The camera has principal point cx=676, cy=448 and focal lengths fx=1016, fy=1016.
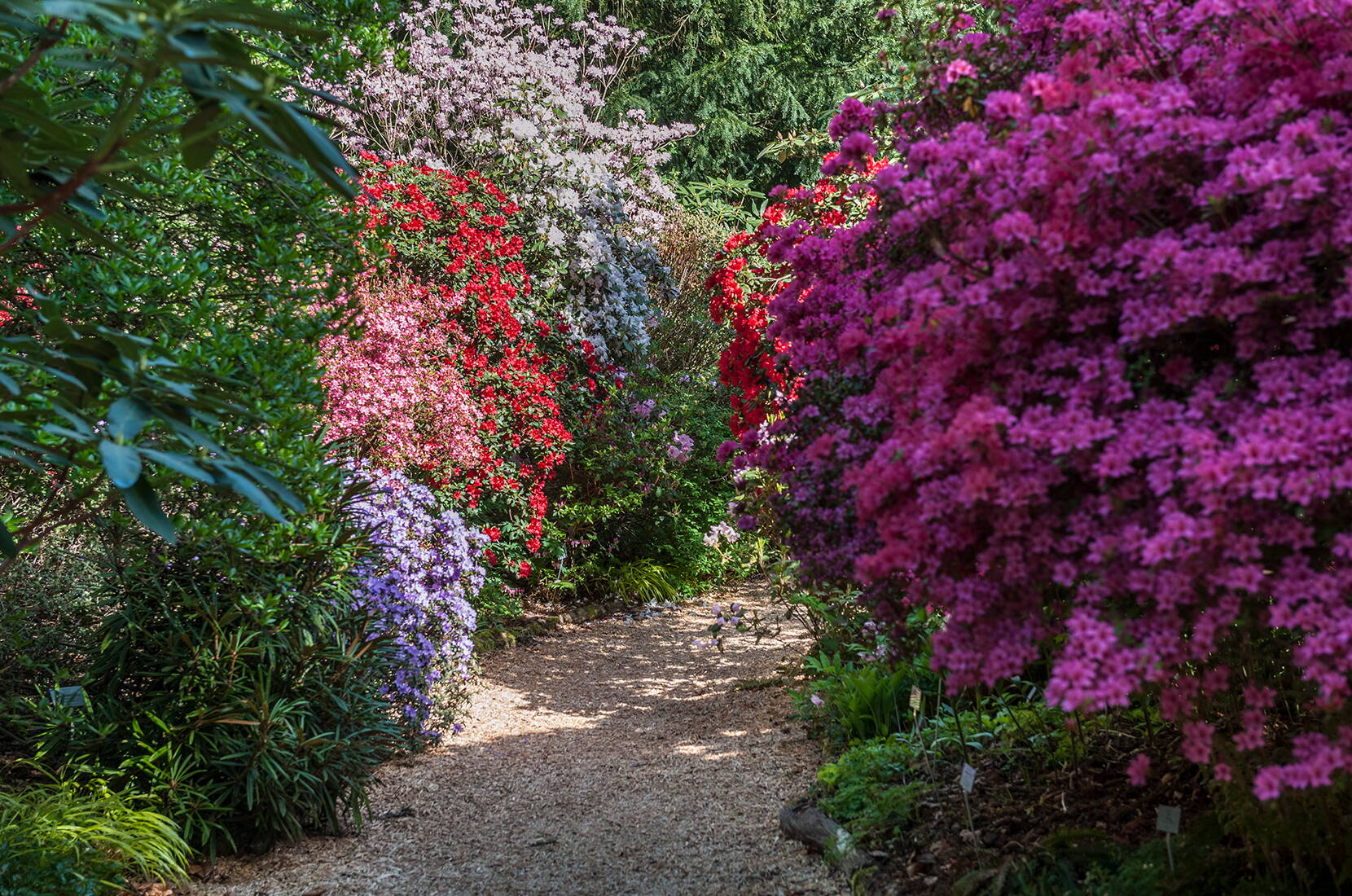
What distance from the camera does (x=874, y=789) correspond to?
325cm

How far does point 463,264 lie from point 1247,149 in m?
6.07

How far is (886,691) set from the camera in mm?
3908

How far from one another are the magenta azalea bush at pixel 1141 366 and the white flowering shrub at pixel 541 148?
624 centimetres

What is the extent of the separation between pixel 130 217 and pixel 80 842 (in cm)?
182

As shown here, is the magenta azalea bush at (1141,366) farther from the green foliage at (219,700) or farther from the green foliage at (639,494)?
the green foliage at (639,494)

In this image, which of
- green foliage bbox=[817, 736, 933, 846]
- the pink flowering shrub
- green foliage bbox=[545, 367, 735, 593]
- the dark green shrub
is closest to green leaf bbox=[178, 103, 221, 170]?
the dark green shrub

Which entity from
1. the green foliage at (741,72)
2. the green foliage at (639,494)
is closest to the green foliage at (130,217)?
the green foliage at (639,494)

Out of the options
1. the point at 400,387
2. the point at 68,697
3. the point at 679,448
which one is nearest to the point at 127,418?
the point at 68,697

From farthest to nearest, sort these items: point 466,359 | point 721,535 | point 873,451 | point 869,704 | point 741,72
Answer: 1. point 741,72
2. point 721,535
3. point 466,359
4. point 869,704
5. point 873,451

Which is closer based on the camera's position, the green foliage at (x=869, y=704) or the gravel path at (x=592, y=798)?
the gravel path at (x=592, y=798)

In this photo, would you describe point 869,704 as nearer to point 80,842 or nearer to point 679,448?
point 80,842

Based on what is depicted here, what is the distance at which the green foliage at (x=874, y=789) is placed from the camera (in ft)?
10.0

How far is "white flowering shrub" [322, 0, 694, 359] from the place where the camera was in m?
8.09

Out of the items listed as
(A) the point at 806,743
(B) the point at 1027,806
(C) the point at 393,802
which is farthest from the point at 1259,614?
(C) the point at 393,802
